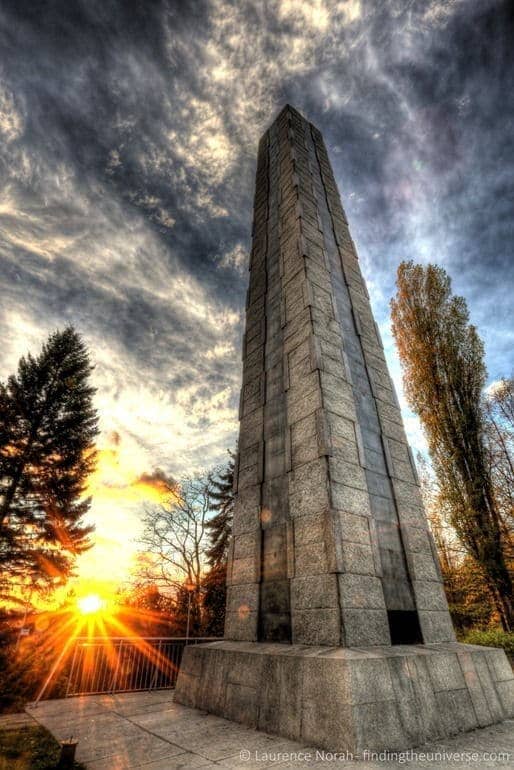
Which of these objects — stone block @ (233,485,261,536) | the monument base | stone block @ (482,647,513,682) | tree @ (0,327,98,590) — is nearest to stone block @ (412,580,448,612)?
the monument base

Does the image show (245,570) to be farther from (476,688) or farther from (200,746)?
(476,688)

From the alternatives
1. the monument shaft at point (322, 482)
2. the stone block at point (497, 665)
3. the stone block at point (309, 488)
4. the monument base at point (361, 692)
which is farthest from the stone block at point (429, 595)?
the stone block at point (309, 488)

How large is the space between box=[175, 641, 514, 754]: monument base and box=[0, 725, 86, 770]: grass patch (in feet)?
6.57

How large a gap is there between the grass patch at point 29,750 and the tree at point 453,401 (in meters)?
14.5

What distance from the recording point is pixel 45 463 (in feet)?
58.7

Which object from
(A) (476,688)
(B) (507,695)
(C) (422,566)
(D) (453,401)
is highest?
(D) (453,401)

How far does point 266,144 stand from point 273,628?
17.9m

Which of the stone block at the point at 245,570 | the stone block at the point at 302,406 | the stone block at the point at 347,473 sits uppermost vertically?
the stone block at the point at 302,406

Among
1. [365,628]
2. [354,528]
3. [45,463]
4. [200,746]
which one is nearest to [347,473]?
[354,528]

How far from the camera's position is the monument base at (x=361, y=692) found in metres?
3.36

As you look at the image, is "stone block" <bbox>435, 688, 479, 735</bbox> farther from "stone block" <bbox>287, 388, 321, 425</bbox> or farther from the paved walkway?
"stone block" <bbox>287, 388, 321, 425</bbox>

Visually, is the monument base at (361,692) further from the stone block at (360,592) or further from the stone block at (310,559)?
the stone block at (310,559)

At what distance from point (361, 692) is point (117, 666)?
659cm

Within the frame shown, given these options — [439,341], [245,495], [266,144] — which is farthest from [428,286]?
[245,495]
